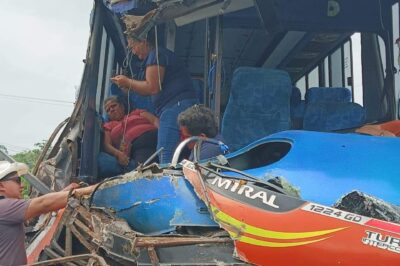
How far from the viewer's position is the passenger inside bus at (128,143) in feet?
17.0

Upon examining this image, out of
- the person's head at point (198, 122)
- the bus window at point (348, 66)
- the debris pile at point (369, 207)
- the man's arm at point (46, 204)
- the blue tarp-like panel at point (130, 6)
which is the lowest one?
the man's arm at point (46, 204)

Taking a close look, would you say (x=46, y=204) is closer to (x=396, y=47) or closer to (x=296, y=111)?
(x=296, y=111)

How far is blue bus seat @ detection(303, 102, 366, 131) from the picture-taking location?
5977mm

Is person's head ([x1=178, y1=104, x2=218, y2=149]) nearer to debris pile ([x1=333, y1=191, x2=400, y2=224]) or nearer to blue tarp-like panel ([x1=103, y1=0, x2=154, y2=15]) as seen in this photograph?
blue tarp-like panel ([x1=103, y1=0, x2=154, y2=15])

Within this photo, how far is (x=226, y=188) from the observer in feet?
8.86

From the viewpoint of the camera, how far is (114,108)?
5648 mm

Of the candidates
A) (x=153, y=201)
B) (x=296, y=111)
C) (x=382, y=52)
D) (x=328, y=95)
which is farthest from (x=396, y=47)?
(x=153, y=201)

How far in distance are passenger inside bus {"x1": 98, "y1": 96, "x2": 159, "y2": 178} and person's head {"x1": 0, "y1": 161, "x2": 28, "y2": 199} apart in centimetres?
171

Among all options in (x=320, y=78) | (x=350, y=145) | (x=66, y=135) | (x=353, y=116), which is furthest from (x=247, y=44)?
(x=350, y=145)

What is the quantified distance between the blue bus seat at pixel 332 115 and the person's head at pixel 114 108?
1.99 m

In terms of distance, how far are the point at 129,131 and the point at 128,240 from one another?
2.61 m

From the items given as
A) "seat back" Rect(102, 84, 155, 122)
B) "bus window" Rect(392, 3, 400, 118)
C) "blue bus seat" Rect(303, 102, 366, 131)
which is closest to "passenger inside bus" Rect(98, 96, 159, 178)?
"seat back" Rect(102, 84, 155, 122)

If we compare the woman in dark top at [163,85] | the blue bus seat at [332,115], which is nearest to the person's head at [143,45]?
the woman in dark top at [163,85]

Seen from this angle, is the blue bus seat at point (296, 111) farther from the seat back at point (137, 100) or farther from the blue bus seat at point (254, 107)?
the seat back at point (137, 100)
